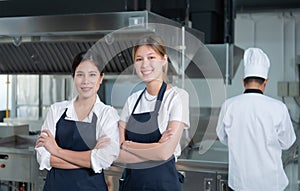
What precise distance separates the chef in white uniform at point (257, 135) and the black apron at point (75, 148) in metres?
0.89

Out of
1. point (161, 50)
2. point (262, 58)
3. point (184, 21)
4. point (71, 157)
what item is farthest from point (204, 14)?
point (71, 157)

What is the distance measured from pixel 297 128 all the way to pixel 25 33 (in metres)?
2.42

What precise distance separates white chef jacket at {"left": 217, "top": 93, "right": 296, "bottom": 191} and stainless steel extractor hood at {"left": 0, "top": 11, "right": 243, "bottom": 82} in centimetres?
37

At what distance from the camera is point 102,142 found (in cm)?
124

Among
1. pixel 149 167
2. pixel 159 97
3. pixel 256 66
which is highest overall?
pixel 256 66

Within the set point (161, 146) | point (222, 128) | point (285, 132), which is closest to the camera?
point (161, 146)

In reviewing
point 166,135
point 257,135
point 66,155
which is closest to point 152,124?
point 166,135

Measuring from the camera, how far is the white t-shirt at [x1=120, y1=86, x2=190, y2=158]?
125cm

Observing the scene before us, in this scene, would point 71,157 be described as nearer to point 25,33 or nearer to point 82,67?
point 82,67

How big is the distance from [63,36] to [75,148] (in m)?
0.96

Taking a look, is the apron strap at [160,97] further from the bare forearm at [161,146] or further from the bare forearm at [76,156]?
the bare forearm at [76,156]

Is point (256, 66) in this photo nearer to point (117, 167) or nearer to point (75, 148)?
point (117, 167)

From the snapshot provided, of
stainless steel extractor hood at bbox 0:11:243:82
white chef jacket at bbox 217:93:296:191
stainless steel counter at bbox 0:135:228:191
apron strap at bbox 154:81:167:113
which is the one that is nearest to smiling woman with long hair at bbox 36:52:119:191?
apron strap at bbox 154:81:167:113

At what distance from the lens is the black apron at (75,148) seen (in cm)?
127
